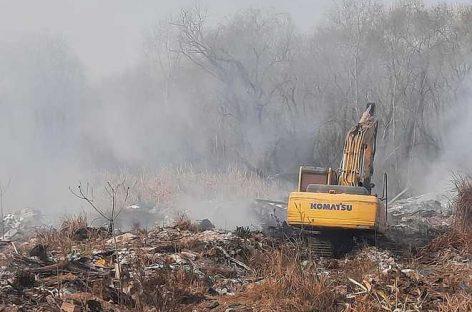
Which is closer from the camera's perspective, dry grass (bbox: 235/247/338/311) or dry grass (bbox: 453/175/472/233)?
dry grass (bbox: 235/247/338/311)

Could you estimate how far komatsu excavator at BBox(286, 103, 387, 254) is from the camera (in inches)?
400

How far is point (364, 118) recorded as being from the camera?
12.4m

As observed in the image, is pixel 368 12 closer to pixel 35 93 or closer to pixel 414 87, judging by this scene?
pixel 414 87

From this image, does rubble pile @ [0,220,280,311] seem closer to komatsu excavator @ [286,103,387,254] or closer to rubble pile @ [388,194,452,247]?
komatsu excavator @ [286,103,387,254]

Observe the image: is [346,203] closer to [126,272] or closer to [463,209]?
[463,209]

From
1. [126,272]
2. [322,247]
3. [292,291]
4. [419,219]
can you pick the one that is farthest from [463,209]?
[126,272]

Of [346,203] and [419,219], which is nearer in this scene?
[346,203]

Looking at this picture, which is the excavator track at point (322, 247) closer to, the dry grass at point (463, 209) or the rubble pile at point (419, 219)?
the rubble pile at point (419, 219)

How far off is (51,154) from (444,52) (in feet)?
59.1

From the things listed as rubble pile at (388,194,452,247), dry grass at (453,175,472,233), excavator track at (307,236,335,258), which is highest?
dry grass at (453,175,472,233)

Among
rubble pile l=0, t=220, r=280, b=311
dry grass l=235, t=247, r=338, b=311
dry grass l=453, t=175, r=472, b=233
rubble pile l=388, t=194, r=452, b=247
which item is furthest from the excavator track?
dry grass l=235, t=247, r=338, b=311

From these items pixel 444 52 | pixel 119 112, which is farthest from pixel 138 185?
pixel 444 52

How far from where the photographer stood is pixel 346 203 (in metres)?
10.3

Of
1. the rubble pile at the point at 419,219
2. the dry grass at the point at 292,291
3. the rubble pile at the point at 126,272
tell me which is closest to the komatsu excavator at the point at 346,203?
the rubble pile at the point at 126,272
